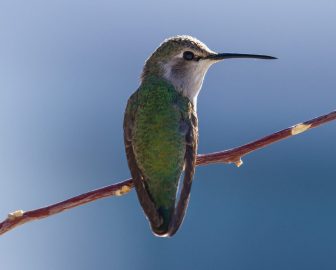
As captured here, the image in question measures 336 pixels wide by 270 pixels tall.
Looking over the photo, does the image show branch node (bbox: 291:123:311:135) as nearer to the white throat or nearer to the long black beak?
the long black beak

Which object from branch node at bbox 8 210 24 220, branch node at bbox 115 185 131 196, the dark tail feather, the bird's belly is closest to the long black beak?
the bird's belly

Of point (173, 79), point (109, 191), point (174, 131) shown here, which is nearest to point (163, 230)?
point (109, 191)

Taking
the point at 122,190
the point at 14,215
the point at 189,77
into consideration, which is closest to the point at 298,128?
the point at 122,190

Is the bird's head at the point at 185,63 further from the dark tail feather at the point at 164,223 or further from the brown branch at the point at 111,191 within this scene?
the brown branch at the point at 111,191

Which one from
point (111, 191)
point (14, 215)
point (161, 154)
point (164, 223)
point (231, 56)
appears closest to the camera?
point (14, 215)

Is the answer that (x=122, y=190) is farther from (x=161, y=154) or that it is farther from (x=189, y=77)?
(x=189, y=77)

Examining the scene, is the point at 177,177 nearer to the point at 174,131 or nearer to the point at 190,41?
the point at 174,131

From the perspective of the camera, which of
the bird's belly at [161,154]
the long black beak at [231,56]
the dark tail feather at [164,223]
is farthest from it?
the long black beak at [231,56]

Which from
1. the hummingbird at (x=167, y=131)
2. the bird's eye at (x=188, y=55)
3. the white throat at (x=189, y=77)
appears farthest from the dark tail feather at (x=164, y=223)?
the bird's eye at (x=188, y=55)

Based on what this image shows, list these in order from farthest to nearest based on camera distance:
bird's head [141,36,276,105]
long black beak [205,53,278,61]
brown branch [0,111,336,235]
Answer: bird's head [141,36,276,105], long black beak [205,53,278,61], brown branch [0,111,336,235]
